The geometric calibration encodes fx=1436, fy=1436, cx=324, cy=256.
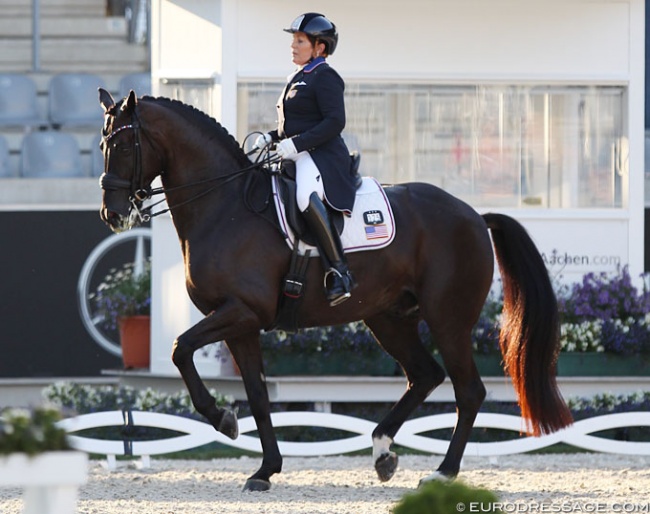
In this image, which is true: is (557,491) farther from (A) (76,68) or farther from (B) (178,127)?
(A) (76,68)

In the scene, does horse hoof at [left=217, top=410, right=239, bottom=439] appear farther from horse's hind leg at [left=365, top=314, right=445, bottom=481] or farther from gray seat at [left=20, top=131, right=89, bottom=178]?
gray seat at [left=20, top=131, right=89, bottom=178]

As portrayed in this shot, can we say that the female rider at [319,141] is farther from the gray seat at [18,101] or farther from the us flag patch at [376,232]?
the gray seat at [18,101]

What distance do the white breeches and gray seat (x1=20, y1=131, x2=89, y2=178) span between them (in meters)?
7.29

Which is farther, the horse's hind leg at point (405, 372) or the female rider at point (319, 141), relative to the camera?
the horse's hind leg at point (405, 372)

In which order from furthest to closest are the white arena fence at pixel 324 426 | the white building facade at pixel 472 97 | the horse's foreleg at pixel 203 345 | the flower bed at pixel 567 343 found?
the white building facade at pixel 472 97
the flower bed at pixel 567 343
the white arena fence at pixel 324 426
the horse's foreleg at pixel 203 345

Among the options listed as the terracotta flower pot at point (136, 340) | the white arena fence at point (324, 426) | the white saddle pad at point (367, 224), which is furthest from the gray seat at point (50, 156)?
the white saddle pad at point (367, 224)

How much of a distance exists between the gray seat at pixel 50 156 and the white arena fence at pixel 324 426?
555 centimetres

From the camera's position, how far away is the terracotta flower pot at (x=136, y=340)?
12.0m

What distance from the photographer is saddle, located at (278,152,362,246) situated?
25.0ft

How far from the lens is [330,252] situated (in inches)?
300

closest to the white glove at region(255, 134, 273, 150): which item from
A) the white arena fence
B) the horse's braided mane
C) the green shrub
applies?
the horse's braided mane

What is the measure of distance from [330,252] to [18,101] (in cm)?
886

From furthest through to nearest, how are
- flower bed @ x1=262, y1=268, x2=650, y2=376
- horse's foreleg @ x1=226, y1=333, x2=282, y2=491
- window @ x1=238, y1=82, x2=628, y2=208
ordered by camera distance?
window @ x1=238, y1=82, x2=628, y2=208 → flower bed @ x1=262, y1=268, x2=650, y2=376 → horse's foreleg @ x1=226, y1=333, x2=282, y2=491

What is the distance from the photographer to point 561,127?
39.4 feet
